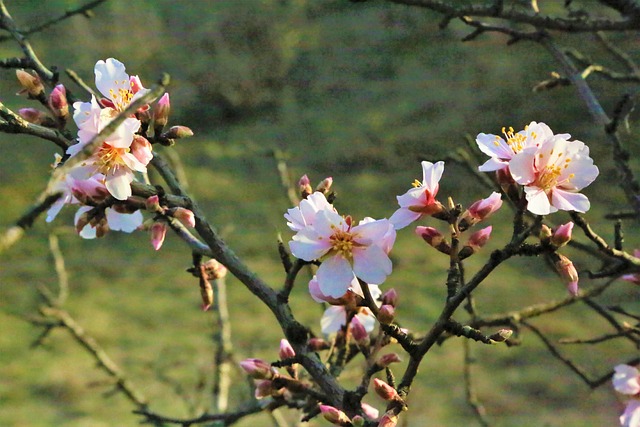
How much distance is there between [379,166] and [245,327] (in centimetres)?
221

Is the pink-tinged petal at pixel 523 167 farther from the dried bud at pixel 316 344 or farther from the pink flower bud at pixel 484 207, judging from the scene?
the dried bud at pixel 316 344

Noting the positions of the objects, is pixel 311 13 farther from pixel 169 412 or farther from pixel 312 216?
pixel 312 216

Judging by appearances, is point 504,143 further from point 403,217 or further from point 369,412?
point 369,412

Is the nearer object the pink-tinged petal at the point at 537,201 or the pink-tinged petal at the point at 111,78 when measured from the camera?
the pink-tinged petal at the point at 537,201

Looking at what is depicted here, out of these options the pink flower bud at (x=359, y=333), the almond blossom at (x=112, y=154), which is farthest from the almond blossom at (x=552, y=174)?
the almond blossom at (x=112, y=154)

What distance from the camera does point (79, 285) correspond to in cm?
415

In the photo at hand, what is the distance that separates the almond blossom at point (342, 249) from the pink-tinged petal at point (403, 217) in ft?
0.05

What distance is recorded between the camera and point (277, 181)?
17.3 feet

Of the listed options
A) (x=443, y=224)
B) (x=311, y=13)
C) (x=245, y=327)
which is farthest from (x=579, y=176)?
(x=311, y=13)

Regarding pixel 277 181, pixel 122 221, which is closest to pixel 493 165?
pixel 122 221

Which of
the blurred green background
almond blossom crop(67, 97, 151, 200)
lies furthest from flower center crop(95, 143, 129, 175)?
the blurred green background

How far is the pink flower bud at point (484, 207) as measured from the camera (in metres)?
0.66

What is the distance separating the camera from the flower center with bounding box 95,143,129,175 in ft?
2.00

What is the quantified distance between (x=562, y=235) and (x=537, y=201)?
1.4 inches
